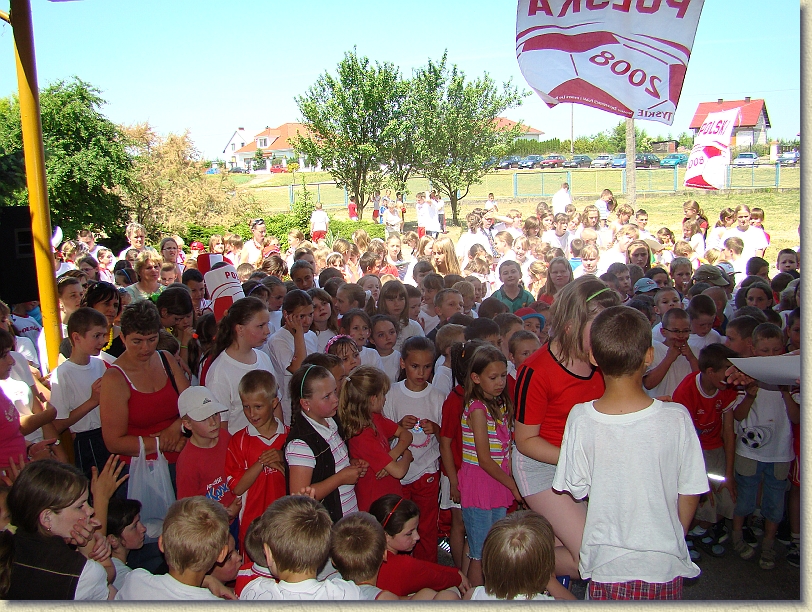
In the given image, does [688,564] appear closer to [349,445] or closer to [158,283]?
[349,445]

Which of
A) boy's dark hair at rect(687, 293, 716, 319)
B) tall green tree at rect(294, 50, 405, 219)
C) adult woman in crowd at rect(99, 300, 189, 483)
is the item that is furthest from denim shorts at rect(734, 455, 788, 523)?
tall green tree at rect(294, 50, 405, 219)

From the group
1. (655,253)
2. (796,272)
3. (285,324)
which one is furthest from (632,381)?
(655,253)

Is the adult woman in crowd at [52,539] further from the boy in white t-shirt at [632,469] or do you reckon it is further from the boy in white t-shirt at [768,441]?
the boy in white t-shirt at [768,441]

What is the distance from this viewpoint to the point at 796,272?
7410mm

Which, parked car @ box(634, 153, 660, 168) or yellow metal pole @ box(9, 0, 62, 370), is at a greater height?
parked car @ box(634, 153, 660, 168)

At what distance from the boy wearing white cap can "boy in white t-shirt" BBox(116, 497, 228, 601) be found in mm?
864

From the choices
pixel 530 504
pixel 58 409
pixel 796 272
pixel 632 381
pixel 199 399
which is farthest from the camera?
pixel 796 272

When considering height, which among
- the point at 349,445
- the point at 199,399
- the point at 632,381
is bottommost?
the point at 349,445

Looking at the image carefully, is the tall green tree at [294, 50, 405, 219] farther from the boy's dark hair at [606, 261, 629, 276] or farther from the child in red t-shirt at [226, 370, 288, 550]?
the child in red t-shirt at [226, 370, 288, 550]

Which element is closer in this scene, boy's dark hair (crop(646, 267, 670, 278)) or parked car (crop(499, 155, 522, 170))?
boy's dark hair (crop(646, 267, 670, 278))

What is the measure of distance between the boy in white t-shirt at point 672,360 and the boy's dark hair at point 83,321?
3.53 metres

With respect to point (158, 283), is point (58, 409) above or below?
below

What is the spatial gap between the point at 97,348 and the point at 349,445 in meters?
1.69

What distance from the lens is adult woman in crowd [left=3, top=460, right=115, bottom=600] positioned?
8.80ft
